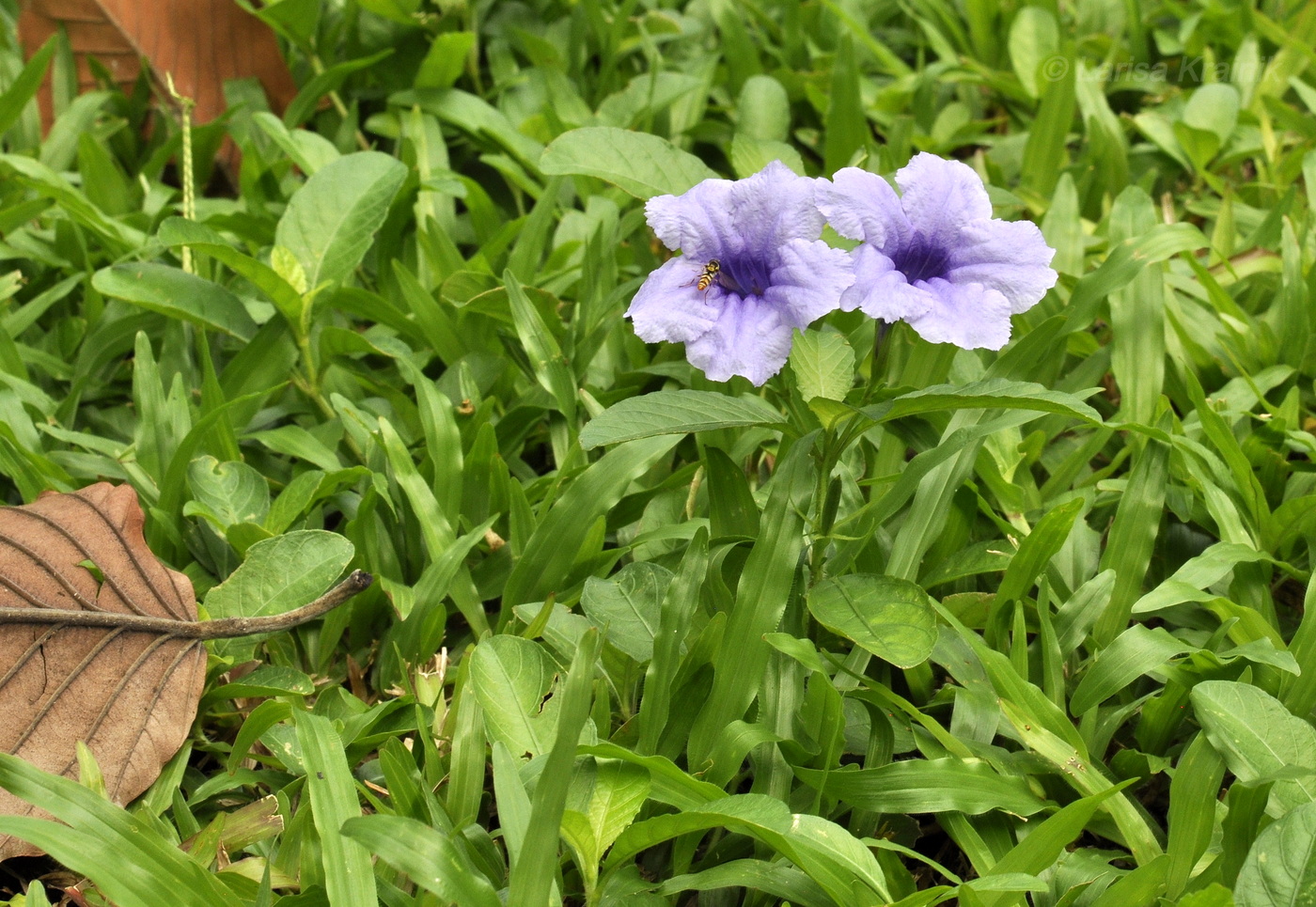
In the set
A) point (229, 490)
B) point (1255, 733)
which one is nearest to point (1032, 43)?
point (1255, 733)

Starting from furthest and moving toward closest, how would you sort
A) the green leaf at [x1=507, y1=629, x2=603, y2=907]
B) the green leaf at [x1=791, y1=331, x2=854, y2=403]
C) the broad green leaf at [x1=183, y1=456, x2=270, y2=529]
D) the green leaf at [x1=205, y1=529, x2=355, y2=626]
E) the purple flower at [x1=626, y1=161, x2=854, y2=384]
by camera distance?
the broad green leaf at [x1=183, y1=456, x2=270, y2=529], the green leaf at [x1=205, y1=529, x2=355, y2=626], the green leaf at [x1=791, y1=331, x2=854, y2=403], the purple flower at [x1=626, y1=161, x2=854, y2=384], the green leaf at [x1=507, y1=629, x2=603, y2=907]

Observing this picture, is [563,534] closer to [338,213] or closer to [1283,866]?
[338,213]

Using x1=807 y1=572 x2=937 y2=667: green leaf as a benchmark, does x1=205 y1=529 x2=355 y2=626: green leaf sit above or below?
below

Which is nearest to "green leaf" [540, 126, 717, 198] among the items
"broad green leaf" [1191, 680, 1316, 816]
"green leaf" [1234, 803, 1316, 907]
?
"broad green leaf" [1191, 680, 1316, 816]

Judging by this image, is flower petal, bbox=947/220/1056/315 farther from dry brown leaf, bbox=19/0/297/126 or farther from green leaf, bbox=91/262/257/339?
dry brown leaf, bbox=19/0/297/126

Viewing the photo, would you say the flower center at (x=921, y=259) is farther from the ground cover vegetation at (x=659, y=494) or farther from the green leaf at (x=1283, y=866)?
the green leaf at (x=1283, y=866)

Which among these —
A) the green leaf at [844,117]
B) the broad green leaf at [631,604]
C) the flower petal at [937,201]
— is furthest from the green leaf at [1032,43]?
the broad green leaf at [631,604]

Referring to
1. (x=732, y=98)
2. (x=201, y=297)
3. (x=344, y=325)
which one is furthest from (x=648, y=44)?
(x=201, y=297)
